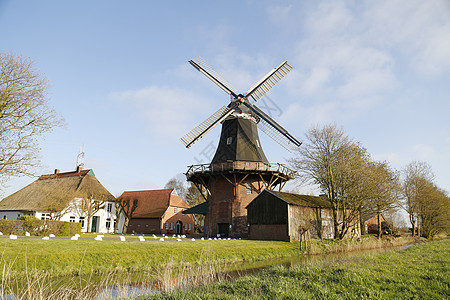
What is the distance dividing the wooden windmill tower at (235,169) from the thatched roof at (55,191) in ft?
47.2

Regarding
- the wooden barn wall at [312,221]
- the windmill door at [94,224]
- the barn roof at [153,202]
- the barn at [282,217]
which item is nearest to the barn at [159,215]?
the barn roof at [153,202]

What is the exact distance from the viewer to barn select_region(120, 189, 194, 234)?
32750mm

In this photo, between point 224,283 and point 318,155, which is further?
point 318,155

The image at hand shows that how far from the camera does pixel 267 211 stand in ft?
70.9

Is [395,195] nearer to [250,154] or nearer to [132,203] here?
[250,154]

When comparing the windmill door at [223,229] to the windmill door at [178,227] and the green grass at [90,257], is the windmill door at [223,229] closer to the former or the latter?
the green grass at [90,257]

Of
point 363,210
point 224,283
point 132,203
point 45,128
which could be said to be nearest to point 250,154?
point 363,210

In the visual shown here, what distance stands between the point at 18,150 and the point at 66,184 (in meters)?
22.8

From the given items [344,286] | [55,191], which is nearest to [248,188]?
[344,286]

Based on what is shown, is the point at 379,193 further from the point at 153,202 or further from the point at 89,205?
the point at 89,205

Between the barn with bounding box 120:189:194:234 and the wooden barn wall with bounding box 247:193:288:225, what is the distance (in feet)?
45.2

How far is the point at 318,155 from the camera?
23.1 meters

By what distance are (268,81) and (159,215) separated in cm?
1898

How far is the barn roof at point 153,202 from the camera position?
3353cm
